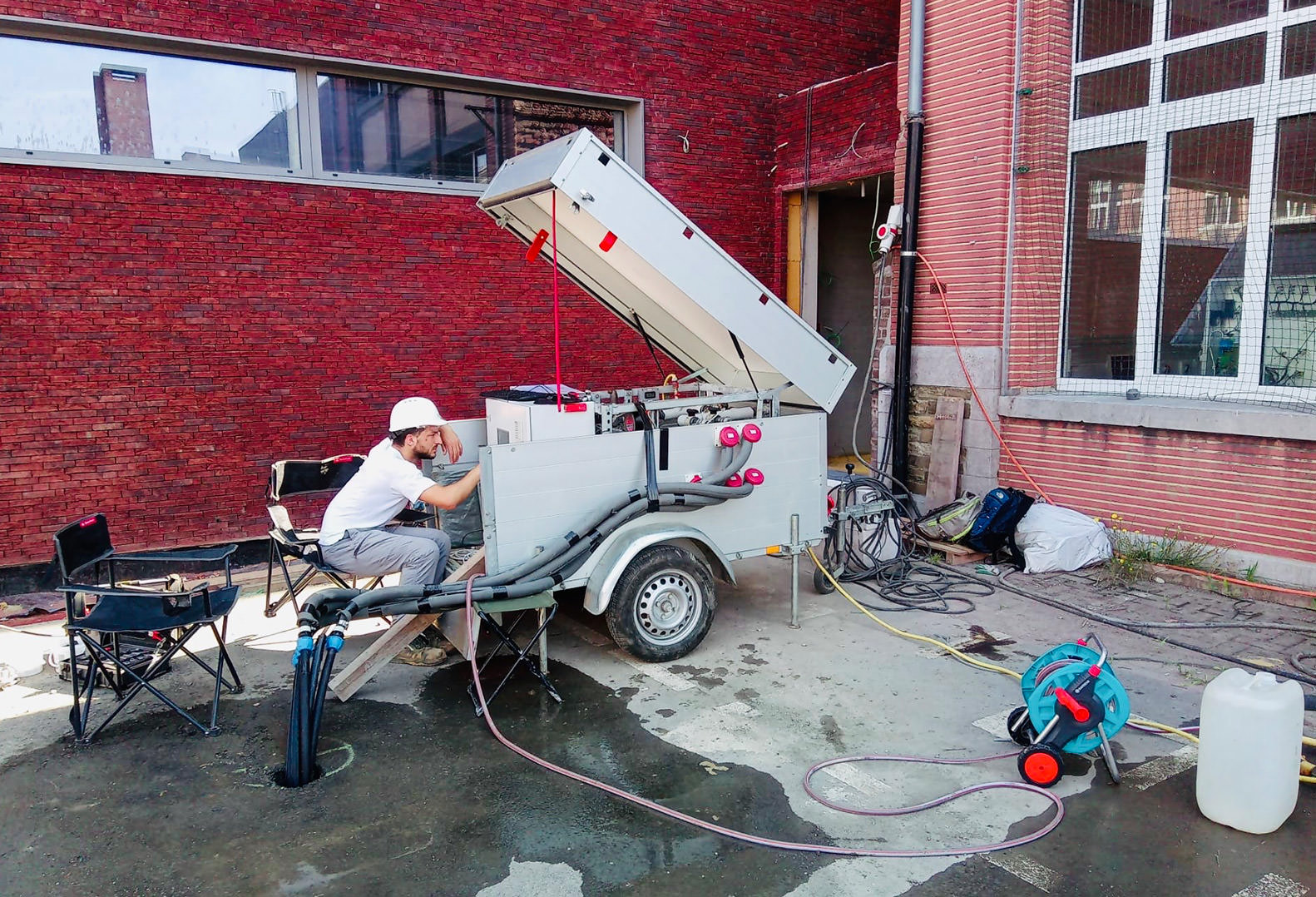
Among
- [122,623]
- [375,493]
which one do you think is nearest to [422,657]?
[375,493]

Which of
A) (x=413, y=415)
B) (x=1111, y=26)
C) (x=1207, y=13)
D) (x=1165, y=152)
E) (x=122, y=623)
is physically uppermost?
(x=1111, y=26)

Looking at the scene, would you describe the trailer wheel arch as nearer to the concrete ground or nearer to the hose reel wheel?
the concrete ground

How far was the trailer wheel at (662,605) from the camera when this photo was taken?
16.7 ft

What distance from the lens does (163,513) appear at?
754 centimetres

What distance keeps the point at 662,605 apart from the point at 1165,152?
547 cm

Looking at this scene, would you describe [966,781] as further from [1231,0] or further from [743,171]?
[743,171]

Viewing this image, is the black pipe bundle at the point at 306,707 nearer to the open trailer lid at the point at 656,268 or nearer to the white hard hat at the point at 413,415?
the white hard hat at the point at 413,415

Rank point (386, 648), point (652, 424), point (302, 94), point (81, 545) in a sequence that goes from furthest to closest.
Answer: point (302, 94)
point (652, 424)
point (386, 648)
point (81, 545)

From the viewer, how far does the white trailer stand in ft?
15.8

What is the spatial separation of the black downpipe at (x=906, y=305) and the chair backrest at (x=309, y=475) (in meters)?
4.69

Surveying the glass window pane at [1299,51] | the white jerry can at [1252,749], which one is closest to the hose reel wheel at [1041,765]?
the white jerry can at [1252,749]

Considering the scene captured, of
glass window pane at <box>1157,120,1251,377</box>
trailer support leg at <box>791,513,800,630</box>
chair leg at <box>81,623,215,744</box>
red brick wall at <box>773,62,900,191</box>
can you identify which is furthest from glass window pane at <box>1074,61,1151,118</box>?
chair leg at <box>81,623,215,744</box>

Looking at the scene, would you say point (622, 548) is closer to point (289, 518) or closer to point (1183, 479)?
point (289, 518)

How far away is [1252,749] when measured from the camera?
3.37 m
